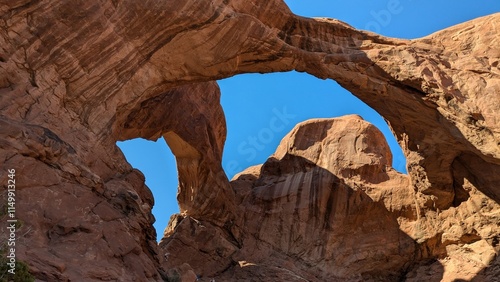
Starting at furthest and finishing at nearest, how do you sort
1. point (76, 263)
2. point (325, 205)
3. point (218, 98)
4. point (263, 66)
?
1. point (218, 98)
2. point (325, 205)
3. point (263, 66)
4. point (76, 263)

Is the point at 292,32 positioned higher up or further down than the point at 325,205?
higher up

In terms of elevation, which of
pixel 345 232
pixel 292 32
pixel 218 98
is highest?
pixel 218 98

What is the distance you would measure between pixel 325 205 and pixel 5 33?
18.6 metres

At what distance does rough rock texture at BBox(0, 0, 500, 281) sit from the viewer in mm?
15016

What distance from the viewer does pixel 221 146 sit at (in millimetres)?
32906

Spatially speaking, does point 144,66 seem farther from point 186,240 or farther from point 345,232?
point 345,232

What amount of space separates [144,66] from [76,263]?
9.75m

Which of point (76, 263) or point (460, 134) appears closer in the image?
point (76, 263)

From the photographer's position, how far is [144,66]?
67.5ft

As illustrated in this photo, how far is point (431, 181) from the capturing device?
2472cm

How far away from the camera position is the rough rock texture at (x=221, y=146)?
15016 millimetres

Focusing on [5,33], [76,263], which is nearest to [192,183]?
[5,33]

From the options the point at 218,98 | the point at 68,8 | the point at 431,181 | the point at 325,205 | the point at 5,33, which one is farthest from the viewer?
the point at 218,98

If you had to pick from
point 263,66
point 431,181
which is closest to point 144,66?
point 263,66
